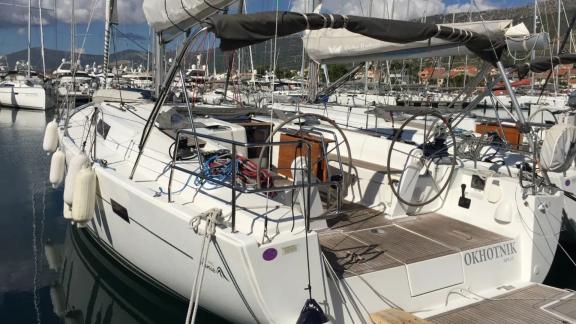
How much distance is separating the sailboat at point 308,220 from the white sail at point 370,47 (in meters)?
0.40

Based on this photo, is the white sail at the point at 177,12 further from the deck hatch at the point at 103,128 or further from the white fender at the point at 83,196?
the deck hatch at the point at 103,128

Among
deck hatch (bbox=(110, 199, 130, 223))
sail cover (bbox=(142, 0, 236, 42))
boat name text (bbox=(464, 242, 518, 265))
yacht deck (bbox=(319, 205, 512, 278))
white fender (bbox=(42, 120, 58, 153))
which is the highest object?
sail cover (bbox=(142, 0, 236, 42))

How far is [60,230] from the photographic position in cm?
894

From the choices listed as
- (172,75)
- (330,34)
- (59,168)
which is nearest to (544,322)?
(172,75)

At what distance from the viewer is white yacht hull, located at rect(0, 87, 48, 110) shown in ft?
103

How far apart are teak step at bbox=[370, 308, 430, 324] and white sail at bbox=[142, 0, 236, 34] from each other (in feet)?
10.3

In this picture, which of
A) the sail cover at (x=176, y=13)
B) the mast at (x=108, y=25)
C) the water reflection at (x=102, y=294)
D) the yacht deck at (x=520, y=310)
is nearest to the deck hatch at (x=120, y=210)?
the water reflection at (x=102, y=294)

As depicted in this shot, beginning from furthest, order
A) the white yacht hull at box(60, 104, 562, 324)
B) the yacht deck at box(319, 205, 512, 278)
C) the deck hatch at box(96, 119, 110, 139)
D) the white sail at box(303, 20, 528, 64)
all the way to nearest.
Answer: the deck hatch at box(96, 119, 110, 139) < the white sail at box(303, 20, 528, 64) < the yacht deck at box(319, 205, 512, 278) < the white yacht hull at box(60, 104, 562, 324)

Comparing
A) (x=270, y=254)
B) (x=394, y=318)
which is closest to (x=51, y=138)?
(x=270, y=254)

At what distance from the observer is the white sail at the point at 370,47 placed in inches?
251

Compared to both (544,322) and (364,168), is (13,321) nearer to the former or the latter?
(364,168)

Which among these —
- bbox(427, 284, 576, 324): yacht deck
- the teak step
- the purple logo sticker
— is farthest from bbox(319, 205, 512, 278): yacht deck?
the purple logo sticker

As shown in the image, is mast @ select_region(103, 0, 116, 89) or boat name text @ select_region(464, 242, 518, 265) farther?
mast @ select_region(103, 0, 116, 89)

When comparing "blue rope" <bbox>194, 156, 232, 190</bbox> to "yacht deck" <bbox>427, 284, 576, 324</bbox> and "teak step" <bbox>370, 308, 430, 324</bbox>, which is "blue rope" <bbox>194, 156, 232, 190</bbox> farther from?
"yacht deck" <bbox>427, 284, 576, 324</bbox>
